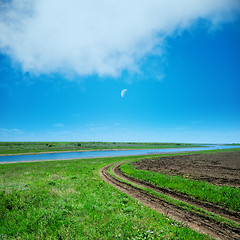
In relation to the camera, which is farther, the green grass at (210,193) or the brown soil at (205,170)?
the brown soil at (205,170)

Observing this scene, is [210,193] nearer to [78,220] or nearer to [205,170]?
[78,220]

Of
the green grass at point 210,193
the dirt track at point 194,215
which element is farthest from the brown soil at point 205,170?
the dirt track at point 194,215

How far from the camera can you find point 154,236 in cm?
689

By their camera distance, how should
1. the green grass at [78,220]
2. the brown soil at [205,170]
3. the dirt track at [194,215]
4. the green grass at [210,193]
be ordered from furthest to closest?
the brown soil at [205,170]
the green grass at [210,193]
the dirt track at [194,215]
the green grass at [78,220]

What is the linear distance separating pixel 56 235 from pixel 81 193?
606cm

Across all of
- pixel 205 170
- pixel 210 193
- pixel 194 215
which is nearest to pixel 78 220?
pixel 194 215

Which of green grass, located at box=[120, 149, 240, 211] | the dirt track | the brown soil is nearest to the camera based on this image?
the dirt track

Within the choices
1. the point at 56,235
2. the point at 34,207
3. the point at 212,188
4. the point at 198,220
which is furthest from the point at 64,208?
the point at 212,188

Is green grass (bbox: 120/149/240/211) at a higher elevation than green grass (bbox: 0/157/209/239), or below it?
below

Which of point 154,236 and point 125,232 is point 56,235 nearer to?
point 125,232

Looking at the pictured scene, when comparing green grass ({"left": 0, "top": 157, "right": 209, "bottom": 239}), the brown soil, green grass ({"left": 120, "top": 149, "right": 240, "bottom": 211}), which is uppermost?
green grass ({"left": 0, "top": 157, "right": 209, "bottom": 239})

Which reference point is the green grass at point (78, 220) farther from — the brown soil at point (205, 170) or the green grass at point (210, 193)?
the brown soil at point (205, 170)


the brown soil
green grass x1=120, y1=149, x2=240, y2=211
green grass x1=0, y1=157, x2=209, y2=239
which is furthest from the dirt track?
the brown soil

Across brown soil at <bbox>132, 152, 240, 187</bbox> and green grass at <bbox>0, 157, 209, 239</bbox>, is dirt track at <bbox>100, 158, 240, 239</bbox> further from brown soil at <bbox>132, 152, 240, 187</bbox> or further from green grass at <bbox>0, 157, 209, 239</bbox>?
brown soil at <bbox>132, 152, 240, 187</bbox>
